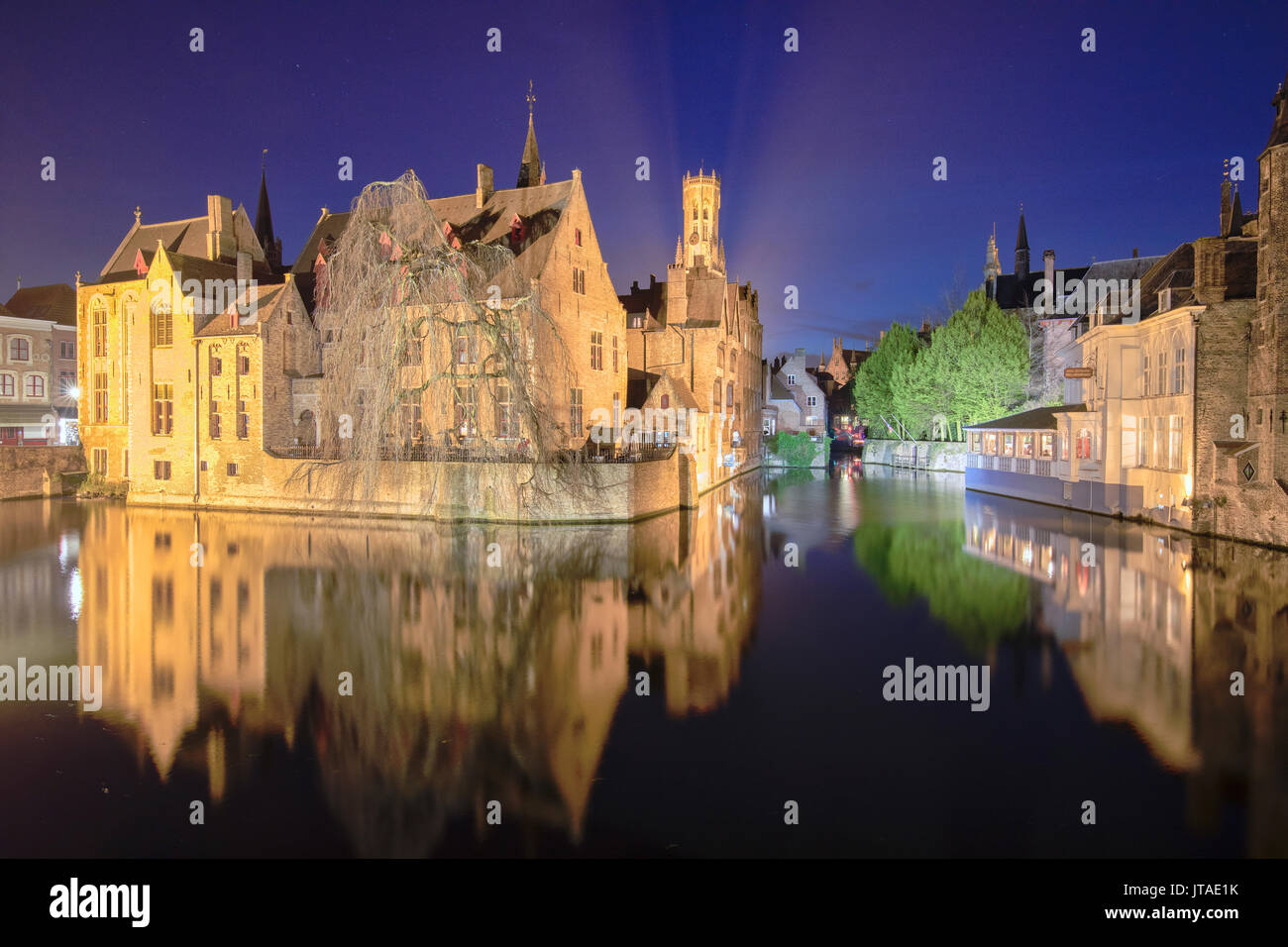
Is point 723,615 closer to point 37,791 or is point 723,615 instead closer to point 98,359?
point 37,791

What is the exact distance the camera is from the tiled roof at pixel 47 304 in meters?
53.6

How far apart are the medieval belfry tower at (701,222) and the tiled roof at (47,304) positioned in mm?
46939

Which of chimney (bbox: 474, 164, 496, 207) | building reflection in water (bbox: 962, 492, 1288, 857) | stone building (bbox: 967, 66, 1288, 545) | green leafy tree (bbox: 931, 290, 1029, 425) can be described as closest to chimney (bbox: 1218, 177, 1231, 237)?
stone building (bbox: 967, 66, 1288, 545)

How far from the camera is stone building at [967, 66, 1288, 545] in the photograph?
2238 cm

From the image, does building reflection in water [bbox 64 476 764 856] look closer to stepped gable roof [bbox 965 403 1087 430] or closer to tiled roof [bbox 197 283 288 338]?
tiled roof [bbox 197 283 288 338]

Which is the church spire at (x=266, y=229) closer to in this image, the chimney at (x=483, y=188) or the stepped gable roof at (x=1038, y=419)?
the chimney at (x=483, y=188)

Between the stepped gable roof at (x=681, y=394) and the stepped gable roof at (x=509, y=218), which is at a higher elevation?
the stepped gable roof at (x=509, y=218)

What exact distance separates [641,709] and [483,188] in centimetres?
3427

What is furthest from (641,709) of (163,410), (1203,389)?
(163,410)

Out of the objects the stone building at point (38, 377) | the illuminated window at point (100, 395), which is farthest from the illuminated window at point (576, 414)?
the stone building at point (38, 377)

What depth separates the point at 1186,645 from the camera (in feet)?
42.2

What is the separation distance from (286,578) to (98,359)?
2933cm
